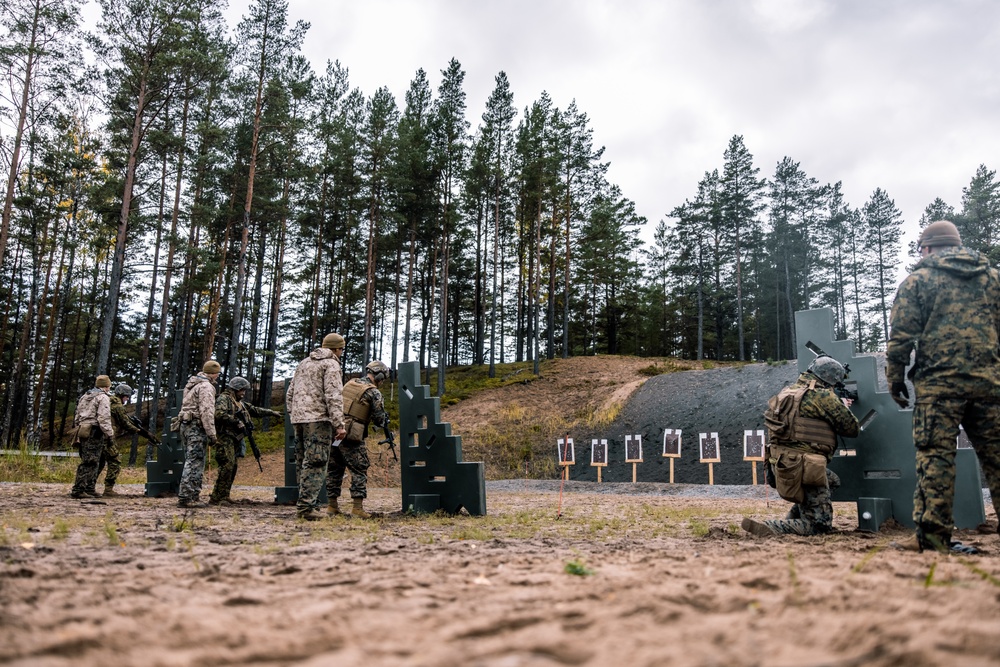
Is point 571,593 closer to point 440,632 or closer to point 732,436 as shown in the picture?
point 440,632

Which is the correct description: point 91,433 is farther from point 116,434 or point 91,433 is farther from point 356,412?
point 356,412

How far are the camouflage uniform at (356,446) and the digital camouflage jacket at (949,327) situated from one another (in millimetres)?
5747

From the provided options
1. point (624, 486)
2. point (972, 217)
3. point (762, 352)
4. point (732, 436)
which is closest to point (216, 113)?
point (624, 486)

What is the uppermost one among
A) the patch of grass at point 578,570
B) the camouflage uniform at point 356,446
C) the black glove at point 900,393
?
the black glove at point 900,393

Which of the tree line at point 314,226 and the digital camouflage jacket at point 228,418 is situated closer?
the digital camouflage jacket at point 228,418

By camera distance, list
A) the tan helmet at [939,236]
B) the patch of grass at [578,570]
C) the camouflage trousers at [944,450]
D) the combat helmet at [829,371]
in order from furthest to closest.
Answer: the combat helmet at [829,371], the tan helmet at [939,236], the camouflage trousers at [944,450], the patch of grass at [578,570]

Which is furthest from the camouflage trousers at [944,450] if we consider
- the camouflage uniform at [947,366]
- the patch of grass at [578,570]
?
the patch of grass at [578,570]

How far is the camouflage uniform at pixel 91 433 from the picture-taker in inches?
414

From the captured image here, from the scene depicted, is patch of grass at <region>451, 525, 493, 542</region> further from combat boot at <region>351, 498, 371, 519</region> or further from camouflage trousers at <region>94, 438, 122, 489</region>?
camouflage trousers at <region>94, 438, 122, 489</region>

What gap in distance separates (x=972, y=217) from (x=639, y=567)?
43.7 metres

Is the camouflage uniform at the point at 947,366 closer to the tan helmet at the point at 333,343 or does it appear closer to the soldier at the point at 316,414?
the soldier at the point at 316,414

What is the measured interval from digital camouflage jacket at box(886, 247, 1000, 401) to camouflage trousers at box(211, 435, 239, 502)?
366 inches

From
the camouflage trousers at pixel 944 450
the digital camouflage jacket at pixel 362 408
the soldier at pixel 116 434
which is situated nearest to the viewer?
the camouflage trousers at pixel 944 450

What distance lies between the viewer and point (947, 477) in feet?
14.1
